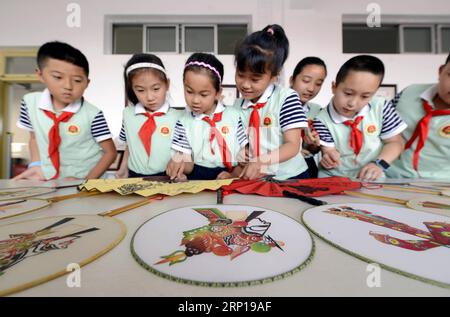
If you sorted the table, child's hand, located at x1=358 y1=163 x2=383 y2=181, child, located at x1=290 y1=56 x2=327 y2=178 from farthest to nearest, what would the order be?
child, located at x1=290 y1=56 x2=327 y2=178 → child's hand, located at x1=358 y1=163 x2=383 y2=181 → the table

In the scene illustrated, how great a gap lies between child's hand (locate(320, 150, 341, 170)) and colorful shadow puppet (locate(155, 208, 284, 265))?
72 centimetres

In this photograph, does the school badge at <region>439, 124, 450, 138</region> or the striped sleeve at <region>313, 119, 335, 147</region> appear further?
the striped sleeve at <region>313, 119, 335, 147</region>

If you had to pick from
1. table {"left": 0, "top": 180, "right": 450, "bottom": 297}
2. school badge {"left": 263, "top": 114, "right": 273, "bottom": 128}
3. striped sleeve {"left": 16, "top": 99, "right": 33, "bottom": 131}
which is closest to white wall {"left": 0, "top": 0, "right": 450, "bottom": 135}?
striped sleeve {"left": 16, "top": 99, "right": 33, "bottom": 131}

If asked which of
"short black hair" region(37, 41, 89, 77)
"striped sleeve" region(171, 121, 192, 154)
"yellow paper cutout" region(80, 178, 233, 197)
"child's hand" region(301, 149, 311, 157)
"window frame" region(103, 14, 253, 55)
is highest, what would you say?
"window frame" region(103, 14, 253, 55)

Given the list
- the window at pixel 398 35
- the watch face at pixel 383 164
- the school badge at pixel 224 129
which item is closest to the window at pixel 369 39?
the window at pixel 398 35

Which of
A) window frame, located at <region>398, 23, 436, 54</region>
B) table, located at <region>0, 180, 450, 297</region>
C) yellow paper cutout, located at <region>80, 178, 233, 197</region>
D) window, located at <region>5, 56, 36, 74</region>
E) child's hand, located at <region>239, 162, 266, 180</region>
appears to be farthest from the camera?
window, located at <region>5, 56, 36, 74</region>

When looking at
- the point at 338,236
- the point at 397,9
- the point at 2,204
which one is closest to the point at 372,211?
the point at 338,236

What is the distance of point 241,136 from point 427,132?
73 centimetres

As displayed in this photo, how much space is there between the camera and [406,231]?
30cm

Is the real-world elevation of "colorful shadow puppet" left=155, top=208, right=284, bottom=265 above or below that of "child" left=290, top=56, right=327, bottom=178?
below

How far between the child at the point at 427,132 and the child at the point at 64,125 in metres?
1.28

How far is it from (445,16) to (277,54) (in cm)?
332

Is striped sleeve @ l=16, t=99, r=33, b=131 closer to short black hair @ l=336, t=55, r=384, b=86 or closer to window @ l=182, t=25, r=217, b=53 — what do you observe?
short black hair @ l=336, t=55, r=384, b=86

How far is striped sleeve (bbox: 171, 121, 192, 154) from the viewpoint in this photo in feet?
3.21
